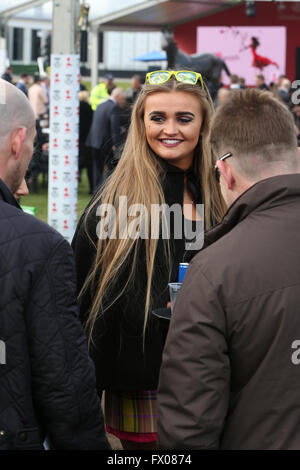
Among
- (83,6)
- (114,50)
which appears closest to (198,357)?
(83,6)

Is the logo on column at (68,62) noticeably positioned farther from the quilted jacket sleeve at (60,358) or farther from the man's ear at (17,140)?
the quilted jacket sleeve at (60,358)

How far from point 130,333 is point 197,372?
1.13 meters

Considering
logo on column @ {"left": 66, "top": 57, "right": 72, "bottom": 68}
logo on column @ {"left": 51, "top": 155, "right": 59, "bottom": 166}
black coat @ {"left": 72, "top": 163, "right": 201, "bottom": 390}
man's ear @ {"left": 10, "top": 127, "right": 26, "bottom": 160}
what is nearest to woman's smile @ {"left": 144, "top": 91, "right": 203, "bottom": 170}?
black coat @ {"left": 72, "top": 163, "right": 201, "bottom": 390}

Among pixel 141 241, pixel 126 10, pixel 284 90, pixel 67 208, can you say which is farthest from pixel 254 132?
pixel 126 10

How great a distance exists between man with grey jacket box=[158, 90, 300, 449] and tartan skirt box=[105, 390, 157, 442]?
43.7 inches

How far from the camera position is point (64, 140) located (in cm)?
705

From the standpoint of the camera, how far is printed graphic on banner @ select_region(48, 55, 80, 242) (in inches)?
273

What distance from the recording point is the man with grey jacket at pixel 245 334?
180cm

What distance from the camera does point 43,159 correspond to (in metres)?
15.0

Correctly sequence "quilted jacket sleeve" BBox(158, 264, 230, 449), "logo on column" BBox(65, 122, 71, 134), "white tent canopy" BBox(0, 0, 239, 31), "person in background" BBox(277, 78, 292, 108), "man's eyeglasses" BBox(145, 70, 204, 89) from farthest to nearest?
"white tent canopy" BBox(0, 0, 239, 31)
"person in background" BBox(277, 78, 292, 108)
"logo on column" BBox(65, 122, 71, 134)
"man's eyeglasses" BBox(145, 70, 204, 89)
"quilted jacket sleeve" BBox(158, 264, 230, 449)

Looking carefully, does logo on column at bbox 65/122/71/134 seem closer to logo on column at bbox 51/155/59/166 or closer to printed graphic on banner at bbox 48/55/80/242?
printed graphic on banner at bbox 48/55/80/242

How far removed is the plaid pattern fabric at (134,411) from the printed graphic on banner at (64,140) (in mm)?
4123

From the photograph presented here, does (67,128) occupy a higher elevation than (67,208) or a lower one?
higher

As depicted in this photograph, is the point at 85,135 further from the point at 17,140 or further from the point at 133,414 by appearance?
the point at 17,140
